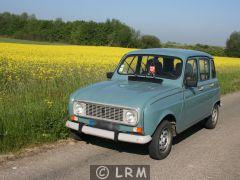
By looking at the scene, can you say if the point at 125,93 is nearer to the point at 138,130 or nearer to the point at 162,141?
the point at 138,130

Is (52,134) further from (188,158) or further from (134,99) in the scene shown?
(188,158)

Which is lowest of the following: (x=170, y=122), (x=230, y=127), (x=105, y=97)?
(x=230, y=127)

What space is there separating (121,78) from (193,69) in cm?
148

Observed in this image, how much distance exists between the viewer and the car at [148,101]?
5457 mm

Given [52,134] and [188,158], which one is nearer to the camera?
[188,158]

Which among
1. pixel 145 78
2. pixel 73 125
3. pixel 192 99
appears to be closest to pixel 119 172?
pixel 73 125

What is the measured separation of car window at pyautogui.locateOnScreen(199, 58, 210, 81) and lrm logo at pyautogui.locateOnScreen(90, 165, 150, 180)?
2.87 metres


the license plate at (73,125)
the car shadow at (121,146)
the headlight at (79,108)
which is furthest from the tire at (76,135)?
the headlight at (79,108)

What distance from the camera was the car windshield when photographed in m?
6.88

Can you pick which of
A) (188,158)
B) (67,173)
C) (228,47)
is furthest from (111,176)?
(228,47)

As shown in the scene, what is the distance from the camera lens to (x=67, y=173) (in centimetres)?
505

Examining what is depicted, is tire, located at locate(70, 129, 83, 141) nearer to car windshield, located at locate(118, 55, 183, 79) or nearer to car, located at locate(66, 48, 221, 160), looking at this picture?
car, located at locate(66, 48, 221, 160)

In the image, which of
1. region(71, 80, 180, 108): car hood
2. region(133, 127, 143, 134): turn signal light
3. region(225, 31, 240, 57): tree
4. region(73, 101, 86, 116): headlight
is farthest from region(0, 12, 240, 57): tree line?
region(133, 127, 143, 134): turn signal light

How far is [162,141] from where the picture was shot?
597 cm
